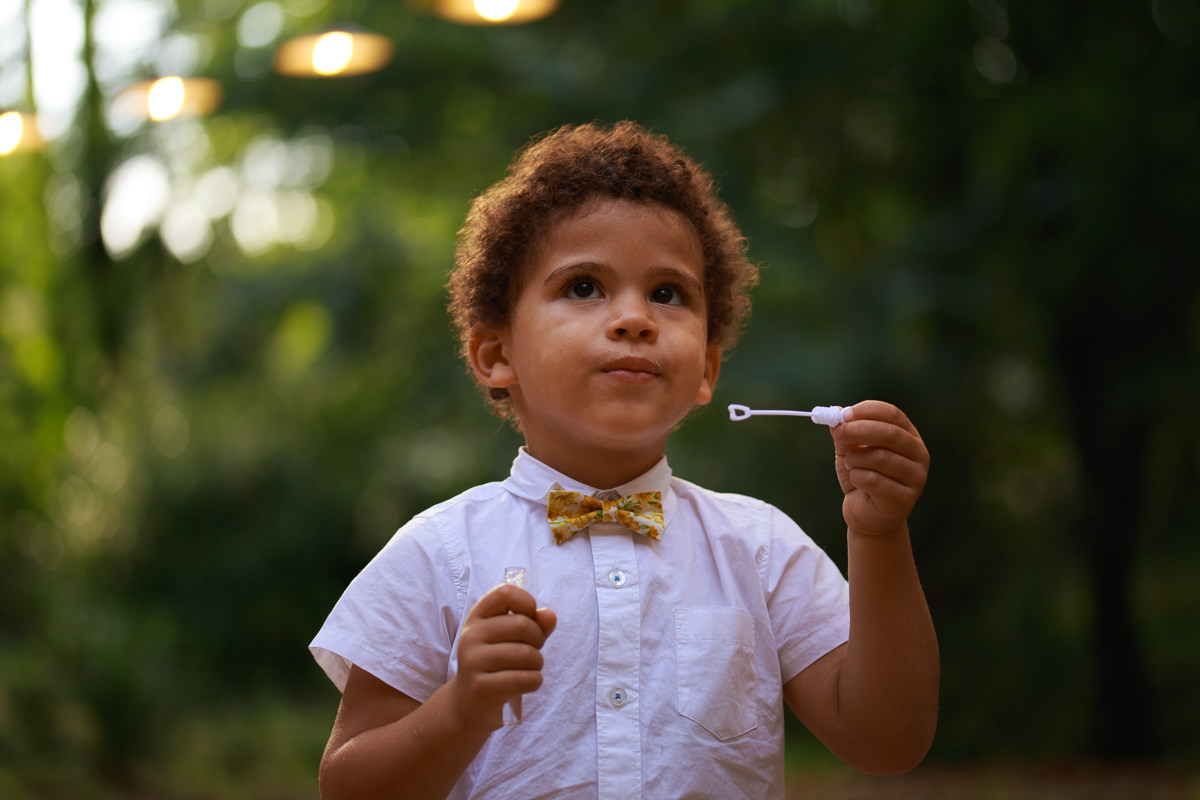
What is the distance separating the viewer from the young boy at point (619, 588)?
150 cm

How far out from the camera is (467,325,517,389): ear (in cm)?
180

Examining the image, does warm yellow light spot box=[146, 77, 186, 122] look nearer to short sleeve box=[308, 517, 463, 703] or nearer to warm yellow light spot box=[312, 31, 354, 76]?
warm yellow light spot box=[312, 31, 354, 76]

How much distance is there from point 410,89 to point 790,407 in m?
2.52

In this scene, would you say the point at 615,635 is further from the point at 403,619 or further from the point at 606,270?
the point at 606,270

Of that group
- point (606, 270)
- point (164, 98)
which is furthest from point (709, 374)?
point (164, 98)

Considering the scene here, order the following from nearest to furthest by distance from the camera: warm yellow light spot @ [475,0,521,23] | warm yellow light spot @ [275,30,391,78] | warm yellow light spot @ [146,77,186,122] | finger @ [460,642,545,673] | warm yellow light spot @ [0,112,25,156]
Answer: finger @ [460,642,545,673] → warm yellow light spot @ [475,0,521,23] → warm yellow light spot @ [275,30,391,78] → warm yellow light spot @ [0,112,25,156] → warm yellow light spot @ [146,77,186,122]

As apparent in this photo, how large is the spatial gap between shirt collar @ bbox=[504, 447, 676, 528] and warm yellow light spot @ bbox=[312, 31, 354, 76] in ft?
9.75

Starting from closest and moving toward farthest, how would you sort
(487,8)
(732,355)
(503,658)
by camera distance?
1. (503,658)
2. (487,8)
3. (732,355)

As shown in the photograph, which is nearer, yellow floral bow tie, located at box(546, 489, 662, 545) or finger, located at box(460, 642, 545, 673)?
finger, located at box(460, 642, 545, 673)

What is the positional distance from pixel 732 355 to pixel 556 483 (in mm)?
3416

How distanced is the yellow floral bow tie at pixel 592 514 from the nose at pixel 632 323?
0.25 metres

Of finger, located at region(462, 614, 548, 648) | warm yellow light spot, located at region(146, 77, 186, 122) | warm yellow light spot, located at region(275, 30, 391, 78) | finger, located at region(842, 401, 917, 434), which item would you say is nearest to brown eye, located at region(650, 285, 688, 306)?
finger, located at region(842, 401, 917, 434)

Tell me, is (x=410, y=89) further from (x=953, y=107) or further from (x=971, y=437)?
(x=971, y=437)

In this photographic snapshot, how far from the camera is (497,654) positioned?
52.3 inches
